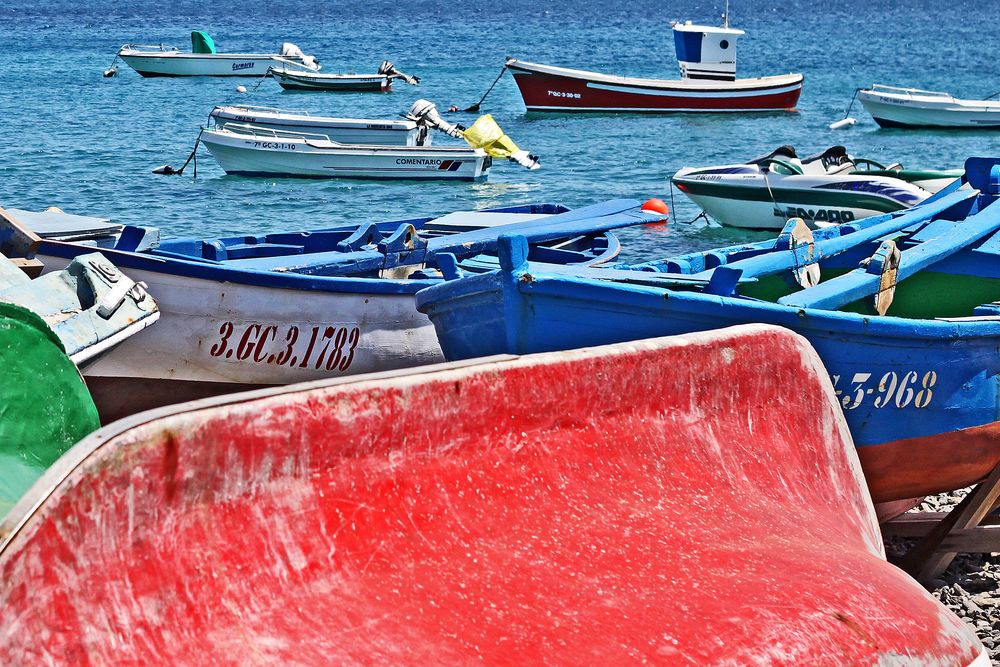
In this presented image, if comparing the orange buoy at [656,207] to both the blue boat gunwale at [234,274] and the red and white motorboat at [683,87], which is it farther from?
the red and white motorboat at [683,87]

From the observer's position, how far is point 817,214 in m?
14.7

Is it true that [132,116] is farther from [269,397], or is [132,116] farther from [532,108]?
[269,397]

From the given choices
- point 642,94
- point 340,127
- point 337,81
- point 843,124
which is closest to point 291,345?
point 340,127

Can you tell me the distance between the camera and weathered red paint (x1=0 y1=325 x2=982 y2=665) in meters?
3.37

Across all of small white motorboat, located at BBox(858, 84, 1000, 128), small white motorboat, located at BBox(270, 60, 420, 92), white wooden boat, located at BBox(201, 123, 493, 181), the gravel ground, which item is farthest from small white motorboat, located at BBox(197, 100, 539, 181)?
small white motorboat, located at BBox(270, 60, 420, 92)

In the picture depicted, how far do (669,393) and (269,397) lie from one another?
176 cm

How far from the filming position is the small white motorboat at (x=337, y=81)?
38.7 meters

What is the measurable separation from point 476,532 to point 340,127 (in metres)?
18.3

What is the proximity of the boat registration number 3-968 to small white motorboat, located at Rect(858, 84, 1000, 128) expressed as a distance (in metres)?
22.1

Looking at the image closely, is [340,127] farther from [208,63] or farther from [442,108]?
[208,63]

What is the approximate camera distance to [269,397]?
3807mm

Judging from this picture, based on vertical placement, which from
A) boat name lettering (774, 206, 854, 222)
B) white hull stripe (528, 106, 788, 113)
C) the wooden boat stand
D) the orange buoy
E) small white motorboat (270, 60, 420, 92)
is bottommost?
small white motorboat (270, 60, 420, 92)

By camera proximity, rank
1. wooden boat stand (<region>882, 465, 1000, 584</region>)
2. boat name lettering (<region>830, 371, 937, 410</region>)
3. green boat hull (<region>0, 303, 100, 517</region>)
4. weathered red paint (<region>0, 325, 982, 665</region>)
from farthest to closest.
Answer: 1. wooden boat stand (<region>882, 465, 1000, 584</region>)
2. boat name lettering (<region>830, 371, 937, 410</region>)
3. green boat hull (<region>0, 303, 100, 517</region>)
4. weathered red paint (<region>0, 325, 982, 665</region>)

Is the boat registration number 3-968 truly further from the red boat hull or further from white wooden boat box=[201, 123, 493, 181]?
the red boat hull
